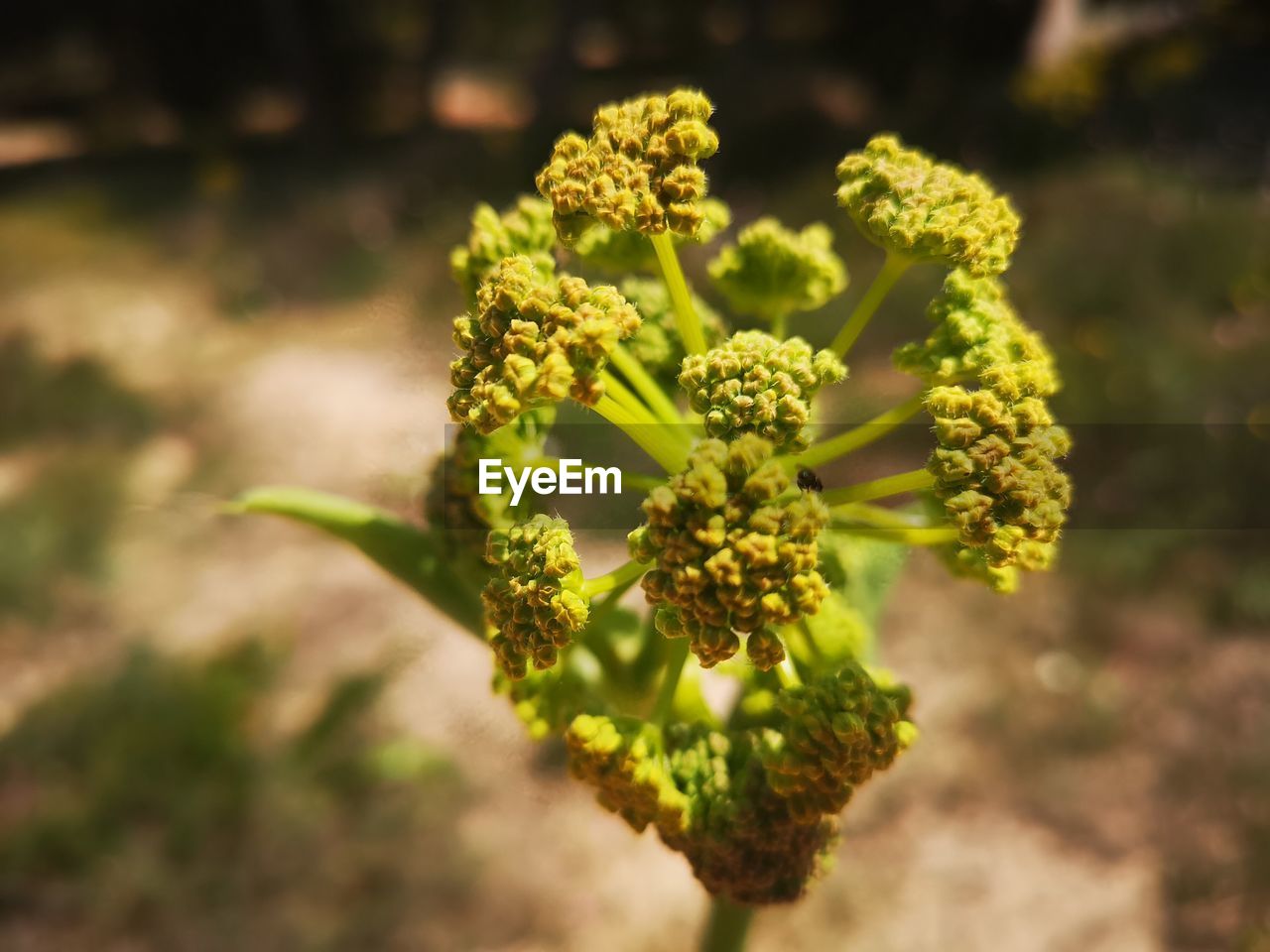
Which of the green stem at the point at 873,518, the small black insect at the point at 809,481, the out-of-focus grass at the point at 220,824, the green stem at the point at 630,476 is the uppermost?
the small black insect at the point at 809,481

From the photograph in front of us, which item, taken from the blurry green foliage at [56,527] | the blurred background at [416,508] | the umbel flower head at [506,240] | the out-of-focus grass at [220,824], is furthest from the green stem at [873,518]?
the blurry green foliage at [56,527]

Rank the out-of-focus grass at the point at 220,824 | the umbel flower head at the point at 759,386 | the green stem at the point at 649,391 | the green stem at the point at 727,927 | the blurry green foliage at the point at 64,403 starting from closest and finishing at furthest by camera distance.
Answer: the umbel flower head at the point at 759,386
the green stem at the point at 649,391
the green stem at the point at 727,927
the out-of-focus grass at the point at 220,824
the blurry green foliage at the point at 64,403

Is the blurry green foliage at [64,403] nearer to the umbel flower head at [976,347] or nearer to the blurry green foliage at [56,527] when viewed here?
the blurry green foliage at [56,527]

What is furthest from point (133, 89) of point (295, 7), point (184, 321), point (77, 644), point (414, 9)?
point (77, 644)

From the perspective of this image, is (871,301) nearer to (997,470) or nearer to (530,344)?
(997,470)

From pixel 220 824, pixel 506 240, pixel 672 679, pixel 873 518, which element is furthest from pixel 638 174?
pixel 220 824
